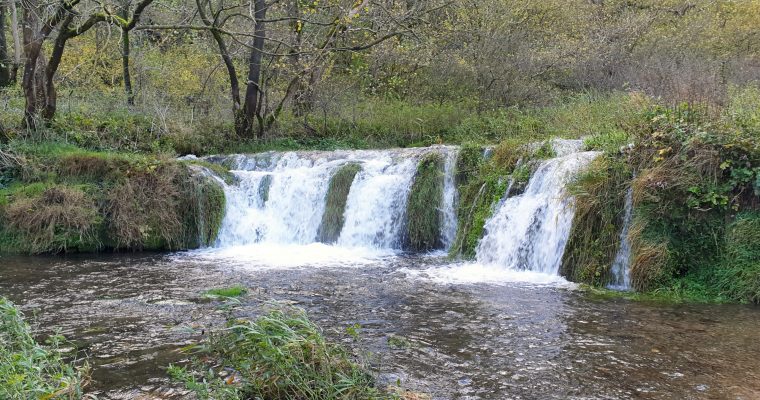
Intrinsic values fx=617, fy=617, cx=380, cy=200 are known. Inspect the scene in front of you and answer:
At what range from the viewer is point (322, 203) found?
40.7 feet

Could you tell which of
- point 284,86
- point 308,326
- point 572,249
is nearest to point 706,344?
point 572,249

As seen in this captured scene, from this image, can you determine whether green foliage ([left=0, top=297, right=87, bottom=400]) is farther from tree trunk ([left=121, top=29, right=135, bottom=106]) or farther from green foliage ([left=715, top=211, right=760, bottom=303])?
tree trunk ([left=121, top=29, right=135, bottom=106])

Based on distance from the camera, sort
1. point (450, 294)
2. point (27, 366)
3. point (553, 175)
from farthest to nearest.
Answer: point (553, 175)
point (450, 294)
point (27, 366)

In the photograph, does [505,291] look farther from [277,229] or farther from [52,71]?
[52,71]

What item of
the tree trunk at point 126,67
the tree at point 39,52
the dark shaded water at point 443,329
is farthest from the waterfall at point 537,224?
the tree trunk at point 126,67

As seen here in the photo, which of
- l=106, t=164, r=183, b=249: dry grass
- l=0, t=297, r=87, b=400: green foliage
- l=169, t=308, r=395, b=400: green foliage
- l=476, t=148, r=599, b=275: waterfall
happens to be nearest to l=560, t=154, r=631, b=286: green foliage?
l=476, t=148, r=599, b=275: waterfall

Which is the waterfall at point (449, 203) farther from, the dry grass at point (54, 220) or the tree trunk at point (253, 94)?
the tree trunk at point (253, 94)

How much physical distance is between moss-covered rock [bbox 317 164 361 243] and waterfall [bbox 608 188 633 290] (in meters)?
5.44

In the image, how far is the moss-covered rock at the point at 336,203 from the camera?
12109 mm

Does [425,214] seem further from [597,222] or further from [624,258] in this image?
[624,258]

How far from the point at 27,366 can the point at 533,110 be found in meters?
15.3

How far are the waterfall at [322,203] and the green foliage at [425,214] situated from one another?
0.41ft

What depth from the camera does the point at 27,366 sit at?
340 cm

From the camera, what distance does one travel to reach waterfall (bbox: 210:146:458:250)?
11766 millimetres
